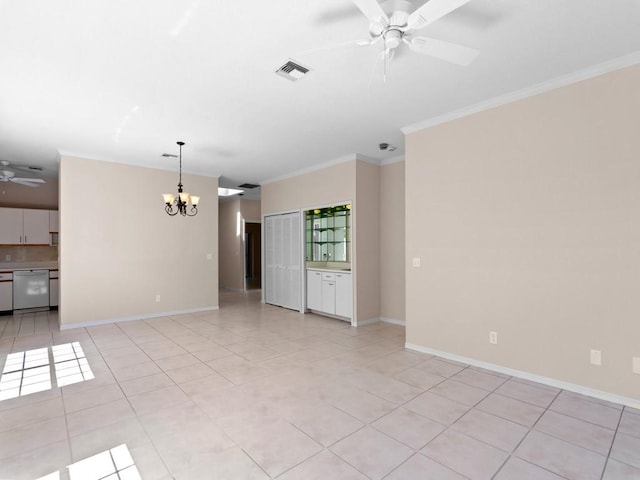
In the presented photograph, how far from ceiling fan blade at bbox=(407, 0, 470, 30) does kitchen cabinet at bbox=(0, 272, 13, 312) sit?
7.97 m

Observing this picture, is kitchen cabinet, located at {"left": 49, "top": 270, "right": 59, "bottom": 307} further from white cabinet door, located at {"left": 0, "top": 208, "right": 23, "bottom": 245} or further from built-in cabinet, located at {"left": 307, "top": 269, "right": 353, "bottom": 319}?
built-in cabinet, located at {"left": 307, "top": 269, "right": 353, "bottom": 319}

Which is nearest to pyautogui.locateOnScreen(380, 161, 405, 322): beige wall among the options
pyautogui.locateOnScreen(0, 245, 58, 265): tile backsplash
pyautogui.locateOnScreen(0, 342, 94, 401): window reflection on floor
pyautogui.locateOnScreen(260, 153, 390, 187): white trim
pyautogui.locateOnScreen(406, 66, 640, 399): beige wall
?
pyautogui.locateOnScreen(260, 153, 390, 187): white trim

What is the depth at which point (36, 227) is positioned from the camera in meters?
6.78

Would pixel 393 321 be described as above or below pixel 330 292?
below

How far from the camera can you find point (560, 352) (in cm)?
300

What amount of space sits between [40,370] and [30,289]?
4.04 metres

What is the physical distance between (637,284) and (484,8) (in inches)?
94.0

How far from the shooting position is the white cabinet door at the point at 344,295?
5.53m

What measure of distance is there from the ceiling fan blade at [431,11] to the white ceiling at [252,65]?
1.59ft

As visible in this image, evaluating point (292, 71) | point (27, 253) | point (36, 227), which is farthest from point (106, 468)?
point (27, 253)

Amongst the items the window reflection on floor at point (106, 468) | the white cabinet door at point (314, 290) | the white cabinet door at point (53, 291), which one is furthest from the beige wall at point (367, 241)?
the white cabinet door at point (53, 291)

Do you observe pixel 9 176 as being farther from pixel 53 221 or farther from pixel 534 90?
pixel 534 90

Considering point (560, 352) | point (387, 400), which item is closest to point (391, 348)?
point (387, 400)

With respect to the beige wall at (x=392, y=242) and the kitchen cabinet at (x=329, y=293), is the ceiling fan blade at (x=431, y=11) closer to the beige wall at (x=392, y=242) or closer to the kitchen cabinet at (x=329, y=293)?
the beige wall at (x=392, y=242)
